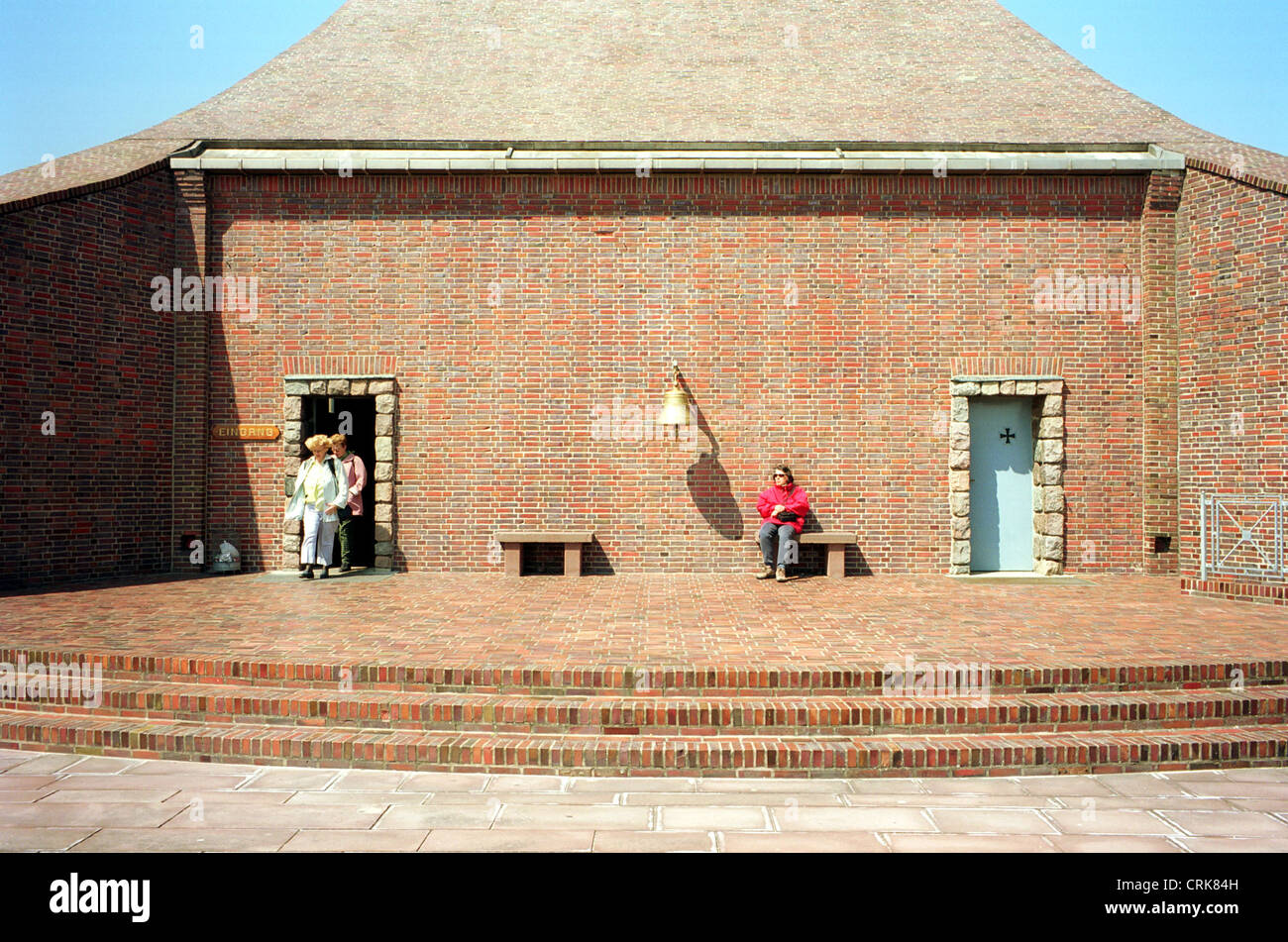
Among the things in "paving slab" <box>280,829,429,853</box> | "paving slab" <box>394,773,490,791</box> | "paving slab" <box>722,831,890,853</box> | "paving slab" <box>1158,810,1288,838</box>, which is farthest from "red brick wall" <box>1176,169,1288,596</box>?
"paving slab" <box>280,829,429,853</box>

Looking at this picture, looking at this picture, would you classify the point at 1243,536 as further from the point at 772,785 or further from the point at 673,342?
the point at 772,785

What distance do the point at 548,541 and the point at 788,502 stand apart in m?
3.12

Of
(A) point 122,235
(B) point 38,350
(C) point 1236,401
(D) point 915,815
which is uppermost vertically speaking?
(A) point 122,235

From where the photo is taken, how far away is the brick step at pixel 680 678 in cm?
629

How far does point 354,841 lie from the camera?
14.4 feet

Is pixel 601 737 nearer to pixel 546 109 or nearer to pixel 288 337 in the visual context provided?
pixel 288 337

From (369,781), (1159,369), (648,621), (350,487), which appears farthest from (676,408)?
(369,781)

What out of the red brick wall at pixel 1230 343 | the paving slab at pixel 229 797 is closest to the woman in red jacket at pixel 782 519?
the red brick wall at pixel 1230 343

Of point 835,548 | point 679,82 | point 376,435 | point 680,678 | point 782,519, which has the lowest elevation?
point 680,678

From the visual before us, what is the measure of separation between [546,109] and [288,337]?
5.28 metres

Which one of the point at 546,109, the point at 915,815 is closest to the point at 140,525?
the point at 546,109

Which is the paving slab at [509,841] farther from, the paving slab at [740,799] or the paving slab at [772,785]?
the paving slab at [772,785]

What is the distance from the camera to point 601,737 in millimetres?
5891

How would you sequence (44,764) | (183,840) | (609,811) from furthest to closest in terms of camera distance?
(44,764) → (609,811) → (183,840)
